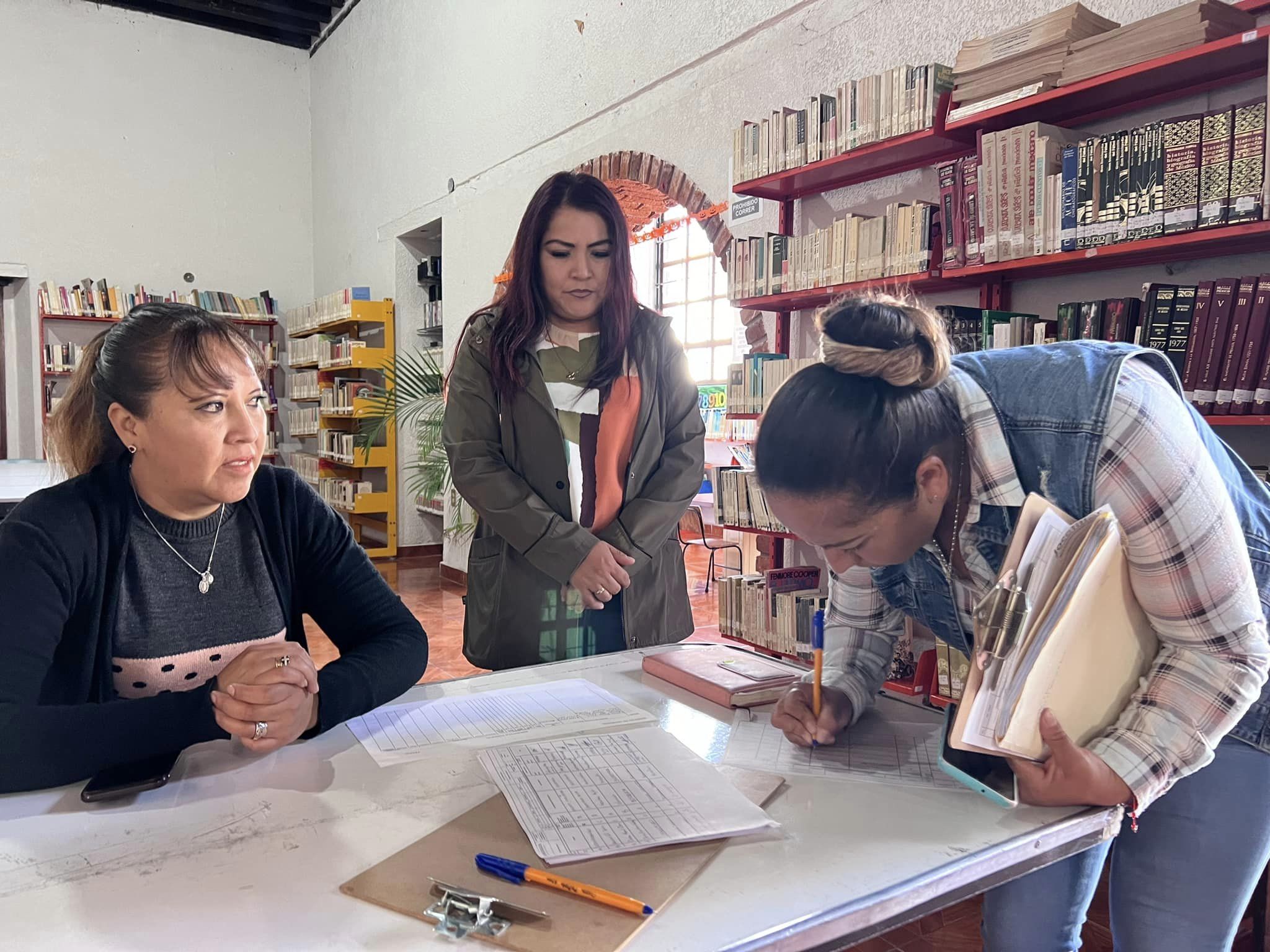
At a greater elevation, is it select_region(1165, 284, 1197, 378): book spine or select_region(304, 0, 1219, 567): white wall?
select_region(304, 0, 1219, 567): white wall

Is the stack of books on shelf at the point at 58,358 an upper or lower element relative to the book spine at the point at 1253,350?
upper

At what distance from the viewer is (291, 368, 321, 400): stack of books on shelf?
8469 millimetres

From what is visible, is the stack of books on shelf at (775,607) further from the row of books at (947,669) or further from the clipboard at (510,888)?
the clipboard at (510,888)

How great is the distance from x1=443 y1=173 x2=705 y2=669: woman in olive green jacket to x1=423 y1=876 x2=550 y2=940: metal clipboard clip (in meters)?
1.02

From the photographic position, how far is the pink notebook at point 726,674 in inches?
49.7

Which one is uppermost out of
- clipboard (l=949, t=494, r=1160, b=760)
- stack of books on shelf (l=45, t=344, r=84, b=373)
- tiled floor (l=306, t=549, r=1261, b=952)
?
stack of books on shelf (l=45, t=344, r=84, b=373)

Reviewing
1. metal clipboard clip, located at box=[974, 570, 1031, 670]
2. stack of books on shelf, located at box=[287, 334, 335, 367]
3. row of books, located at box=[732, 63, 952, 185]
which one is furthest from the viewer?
stack of books on shelf, located at box=[287, 334, 335, 367]

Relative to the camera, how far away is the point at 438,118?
680 cm

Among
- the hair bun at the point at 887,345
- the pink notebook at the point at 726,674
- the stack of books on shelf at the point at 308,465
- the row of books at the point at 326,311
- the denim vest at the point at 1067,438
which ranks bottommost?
the stack of books on shelf at the point at 308,465

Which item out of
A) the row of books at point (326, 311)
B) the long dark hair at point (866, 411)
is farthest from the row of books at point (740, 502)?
the row of books at point (326, 311)

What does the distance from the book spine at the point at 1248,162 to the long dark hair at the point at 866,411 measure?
161cm

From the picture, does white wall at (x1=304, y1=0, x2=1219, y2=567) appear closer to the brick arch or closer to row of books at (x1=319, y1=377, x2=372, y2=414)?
the brick arch

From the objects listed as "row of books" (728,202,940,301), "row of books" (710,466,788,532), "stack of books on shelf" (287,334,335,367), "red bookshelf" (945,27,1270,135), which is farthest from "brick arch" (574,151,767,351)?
"stack of books on shelf" (287,334,335,367)

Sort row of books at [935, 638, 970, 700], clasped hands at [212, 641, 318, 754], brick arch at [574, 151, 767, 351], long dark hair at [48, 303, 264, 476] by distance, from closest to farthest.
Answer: clasped hands at [212, 641, 318, 754] < long dark hair at [48, 303, 264, 476] < row of books at [935, 638, 970, 700] < brick arch at [574, 151, 767, 351]
